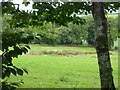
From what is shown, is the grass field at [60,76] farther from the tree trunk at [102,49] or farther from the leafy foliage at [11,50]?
the leafy foliage at [11,50]

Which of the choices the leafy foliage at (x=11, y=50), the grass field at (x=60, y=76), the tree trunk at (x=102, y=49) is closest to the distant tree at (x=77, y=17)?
the tree trunk at (x=102, y=49)

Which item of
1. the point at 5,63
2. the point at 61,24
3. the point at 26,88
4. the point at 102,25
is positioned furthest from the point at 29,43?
the point at 26,88

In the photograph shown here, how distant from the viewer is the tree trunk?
371 cm

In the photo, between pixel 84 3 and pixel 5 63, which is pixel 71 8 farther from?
pixel 5 63

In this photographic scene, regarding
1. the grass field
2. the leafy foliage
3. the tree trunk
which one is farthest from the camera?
the grass field

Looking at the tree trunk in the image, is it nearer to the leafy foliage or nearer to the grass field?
the leafy foliage

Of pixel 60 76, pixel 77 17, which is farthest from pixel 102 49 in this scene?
pixel 60 76

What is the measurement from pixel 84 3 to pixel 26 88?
8101mm

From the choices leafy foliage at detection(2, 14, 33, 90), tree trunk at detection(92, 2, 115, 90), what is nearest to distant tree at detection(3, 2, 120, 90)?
tree trunk at detection(92, 2, 115, 90)

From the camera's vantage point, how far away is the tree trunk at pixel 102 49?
3.71 meters

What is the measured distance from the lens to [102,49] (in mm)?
3736

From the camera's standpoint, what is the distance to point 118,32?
4523mm

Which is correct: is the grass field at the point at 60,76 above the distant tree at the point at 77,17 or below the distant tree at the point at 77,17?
below

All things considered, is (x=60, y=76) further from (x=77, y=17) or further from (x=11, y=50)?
(x=11, y=50)
